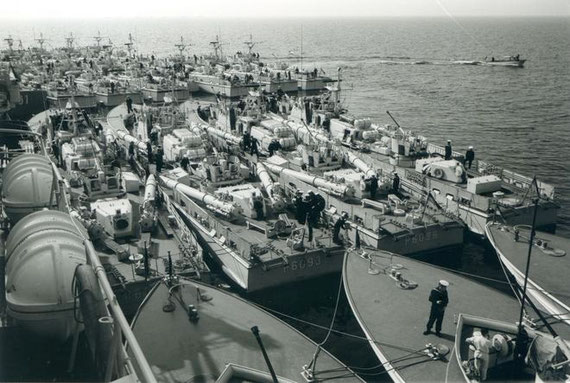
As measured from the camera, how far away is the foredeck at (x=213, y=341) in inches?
593

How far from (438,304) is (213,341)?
23.7ft

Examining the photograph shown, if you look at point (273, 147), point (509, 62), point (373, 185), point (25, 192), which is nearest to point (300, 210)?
point (373, 185)

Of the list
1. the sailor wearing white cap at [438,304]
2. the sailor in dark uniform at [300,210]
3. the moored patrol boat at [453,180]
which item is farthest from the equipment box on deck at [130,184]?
the sailor wearing white cap at [438,304]

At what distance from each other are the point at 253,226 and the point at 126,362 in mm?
18460

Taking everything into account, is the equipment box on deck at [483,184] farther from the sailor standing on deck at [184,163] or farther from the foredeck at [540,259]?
the sailor standing on deck at [184,163]

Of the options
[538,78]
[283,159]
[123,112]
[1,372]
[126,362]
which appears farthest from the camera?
[538,78]

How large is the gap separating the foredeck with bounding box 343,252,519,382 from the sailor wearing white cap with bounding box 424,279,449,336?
1.25 ft

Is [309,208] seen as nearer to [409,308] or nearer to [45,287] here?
[409,308]

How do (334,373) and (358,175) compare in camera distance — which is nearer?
(334,373)

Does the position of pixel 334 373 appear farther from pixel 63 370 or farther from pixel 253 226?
pixel 253 226

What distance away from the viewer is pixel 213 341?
1645 centimetres

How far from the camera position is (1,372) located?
11.1m

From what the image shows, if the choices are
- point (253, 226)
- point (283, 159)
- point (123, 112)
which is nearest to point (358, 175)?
point (283, 159)

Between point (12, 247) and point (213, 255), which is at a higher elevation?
point (12, 247)
